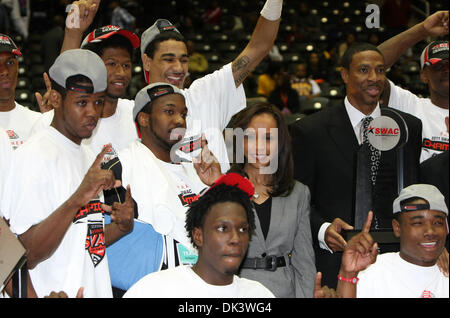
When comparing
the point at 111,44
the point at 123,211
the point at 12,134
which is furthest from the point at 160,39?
the point at 123,211

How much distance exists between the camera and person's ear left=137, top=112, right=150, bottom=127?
3705mm

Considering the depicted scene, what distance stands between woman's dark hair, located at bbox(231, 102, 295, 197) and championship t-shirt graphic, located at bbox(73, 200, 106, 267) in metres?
0.79

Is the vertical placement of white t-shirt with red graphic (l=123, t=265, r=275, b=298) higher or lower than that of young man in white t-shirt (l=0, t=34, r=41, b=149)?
lower

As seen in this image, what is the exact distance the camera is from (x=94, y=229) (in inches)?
127

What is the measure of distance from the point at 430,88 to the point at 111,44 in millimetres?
2012

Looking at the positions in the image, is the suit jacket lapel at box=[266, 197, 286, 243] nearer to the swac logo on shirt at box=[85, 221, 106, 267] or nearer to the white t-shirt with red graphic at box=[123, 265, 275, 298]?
the white t-shirt with red graphic at box=[123, 265, 275, 298]

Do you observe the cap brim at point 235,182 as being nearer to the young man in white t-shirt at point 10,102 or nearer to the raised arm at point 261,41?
the raised arm at point 261,41

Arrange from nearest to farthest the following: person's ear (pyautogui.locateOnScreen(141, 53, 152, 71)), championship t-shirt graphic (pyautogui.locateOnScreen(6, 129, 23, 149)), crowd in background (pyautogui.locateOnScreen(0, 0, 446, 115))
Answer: championship t-shirt graphic (pyautogui.locateOnScreen(6, 129, 23, 149))
person's ear (pyautogui.locateOnScreen(141, 53, 152, 71))
crowd in background (pyautogui.locateOnScreen(0, 0, 446, 115))

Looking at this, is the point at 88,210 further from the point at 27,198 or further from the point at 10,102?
the point at 10,102

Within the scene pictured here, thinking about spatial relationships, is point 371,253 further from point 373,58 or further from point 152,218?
point 373,58

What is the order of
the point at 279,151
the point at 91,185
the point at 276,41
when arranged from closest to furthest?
the point at 91,185
the point at 279,151
the point at 276,41

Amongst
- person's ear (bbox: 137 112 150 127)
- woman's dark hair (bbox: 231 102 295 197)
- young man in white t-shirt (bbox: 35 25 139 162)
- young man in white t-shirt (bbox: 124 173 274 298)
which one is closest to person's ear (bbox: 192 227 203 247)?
young man in white t-shirt (bbox: 124 173 274 298)

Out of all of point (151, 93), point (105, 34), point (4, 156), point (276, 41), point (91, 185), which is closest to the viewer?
point (91, 185)

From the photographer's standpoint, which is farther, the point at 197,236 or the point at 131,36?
the point at 131,36
